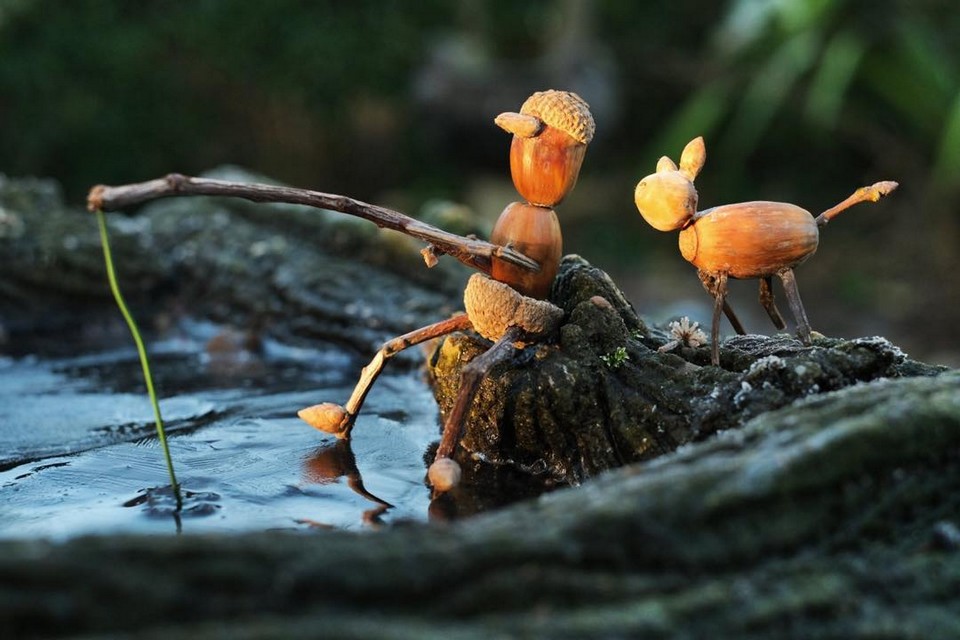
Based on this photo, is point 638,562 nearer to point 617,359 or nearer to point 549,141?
point 617,359

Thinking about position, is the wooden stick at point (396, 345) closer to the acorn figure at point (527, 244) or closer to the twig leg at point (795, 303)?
the acorn figure at point (527, 244)

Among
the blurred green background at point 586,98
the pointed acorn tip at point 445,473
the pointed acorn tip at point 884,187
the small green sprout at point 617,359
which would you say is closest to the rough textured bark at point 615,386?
the small green sprout at point 617,359

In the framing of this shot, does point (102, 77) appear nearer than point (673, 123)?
Yes

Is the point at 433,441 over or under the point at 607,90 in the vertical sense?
under

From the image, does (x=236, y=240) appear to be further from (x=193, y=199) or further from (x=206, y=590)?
(x=206, y=590)

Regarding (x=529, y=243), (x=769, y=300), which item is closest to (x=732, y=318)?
(x=769, y=300)

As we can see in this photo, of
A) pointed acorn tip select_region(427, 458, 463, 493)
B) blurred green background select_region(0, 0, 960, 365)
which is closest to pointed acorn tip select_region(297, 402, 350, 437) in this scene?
pointed acorn tip select_region(427, 458, 463, 493)

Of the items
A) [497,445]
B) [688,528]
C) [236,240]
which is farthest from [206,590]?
[236,240]
